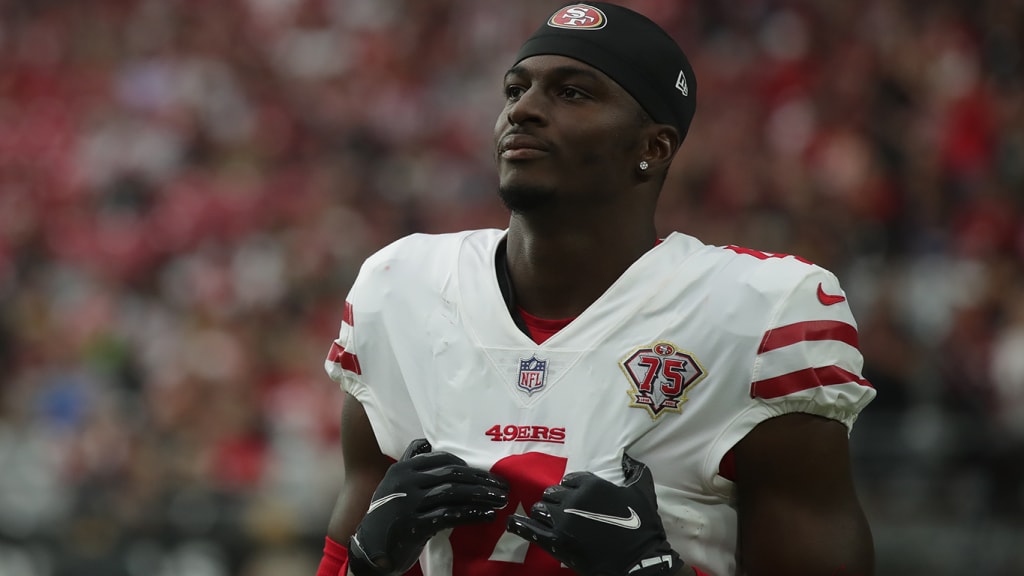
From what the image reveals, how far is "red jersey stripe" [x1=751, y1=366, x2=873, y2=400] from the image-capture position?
2551 millimetres

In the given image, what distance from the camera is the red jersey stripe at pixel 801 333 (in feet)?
8.50

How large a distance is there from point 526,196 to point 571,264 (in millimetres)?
187

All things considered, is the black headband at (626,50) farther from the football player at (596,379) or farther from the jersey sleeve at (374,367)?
the jersey sleeve at (374,367)

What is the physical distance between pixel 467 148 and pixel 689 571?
642cm

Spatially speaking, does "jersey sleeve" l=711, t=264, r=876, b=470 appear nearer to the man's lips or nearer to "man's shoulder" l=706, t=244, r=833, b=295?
"man's shoulder" l=706, t=244, r=833, b=295

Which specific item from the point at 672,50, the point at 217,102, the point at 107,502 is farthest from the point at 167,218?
the point at 672,50

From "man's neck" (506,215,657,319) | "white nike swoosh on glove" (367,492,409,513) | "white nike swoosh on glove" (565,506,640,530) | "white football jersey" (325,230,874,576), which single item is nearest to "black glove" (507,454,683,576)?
"white nike swoosh on glove" (565,506,640,530)

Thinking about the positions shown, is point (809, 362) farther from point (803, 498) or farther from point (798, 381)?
point (803, 498)

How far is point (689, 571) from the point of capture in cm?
256

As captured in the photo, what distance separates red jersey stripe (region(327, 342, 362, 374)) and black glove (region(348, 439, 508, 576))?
323 millimetres

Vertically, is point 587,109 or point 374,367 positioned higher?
point 587,109

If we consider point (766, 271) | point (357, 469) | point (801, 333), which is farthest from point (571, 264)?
point (357, 469)

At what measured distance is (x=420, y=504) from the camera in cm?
253

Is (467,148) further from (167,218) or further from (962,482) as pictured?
(962,482)
